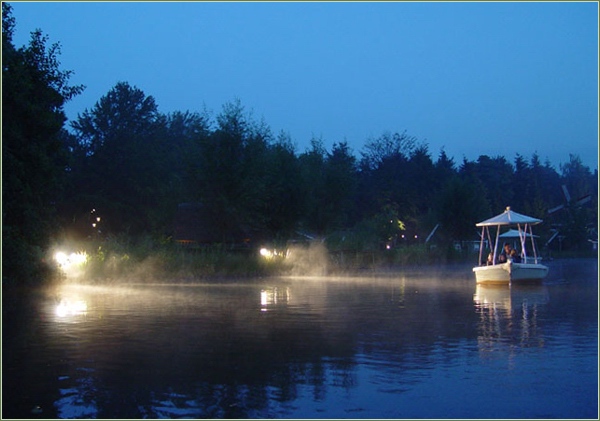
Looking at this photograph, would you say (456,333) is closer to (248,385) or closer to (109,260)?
(248,385)

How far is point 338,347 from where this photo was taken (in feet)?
44.1

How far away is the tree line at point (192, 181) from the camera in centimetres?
2495

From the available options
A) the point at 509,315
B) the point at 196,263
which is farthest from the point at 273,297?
the point at 196,263

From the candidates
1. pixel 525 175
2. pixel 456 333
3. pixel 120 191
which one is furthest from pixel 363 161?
pixel 456 333

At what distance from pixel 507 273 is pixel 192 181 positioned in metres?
19.9

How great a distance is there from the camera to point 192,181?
4369 cm

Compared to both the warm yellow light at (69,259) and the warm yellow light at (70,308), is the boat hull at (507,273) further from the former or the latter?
the warm yellow light at (70,308)

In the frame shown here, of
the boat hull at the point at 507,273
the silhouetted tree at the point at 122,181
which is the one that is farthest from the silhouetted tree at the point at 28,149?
the silhouetted tree at the point at 122,181

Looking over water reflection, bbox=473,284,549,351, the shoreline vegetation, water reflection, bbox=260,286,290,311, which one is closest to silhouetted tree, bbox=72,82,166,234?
the shoreline vegetation

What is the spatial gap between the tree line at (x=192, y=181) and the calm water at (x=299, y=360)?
21.1ft

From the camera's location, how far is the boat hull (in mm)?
32719

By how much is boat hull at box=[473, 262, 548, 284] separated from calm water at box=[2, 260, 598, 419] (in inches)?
402

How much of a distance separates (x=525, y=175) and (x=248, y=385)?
12484cm

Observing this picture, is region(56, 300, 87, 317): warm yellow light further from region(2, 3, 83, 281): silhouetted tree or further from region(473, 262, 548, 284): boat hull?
region(473, 262, 548, 284): boat hull
